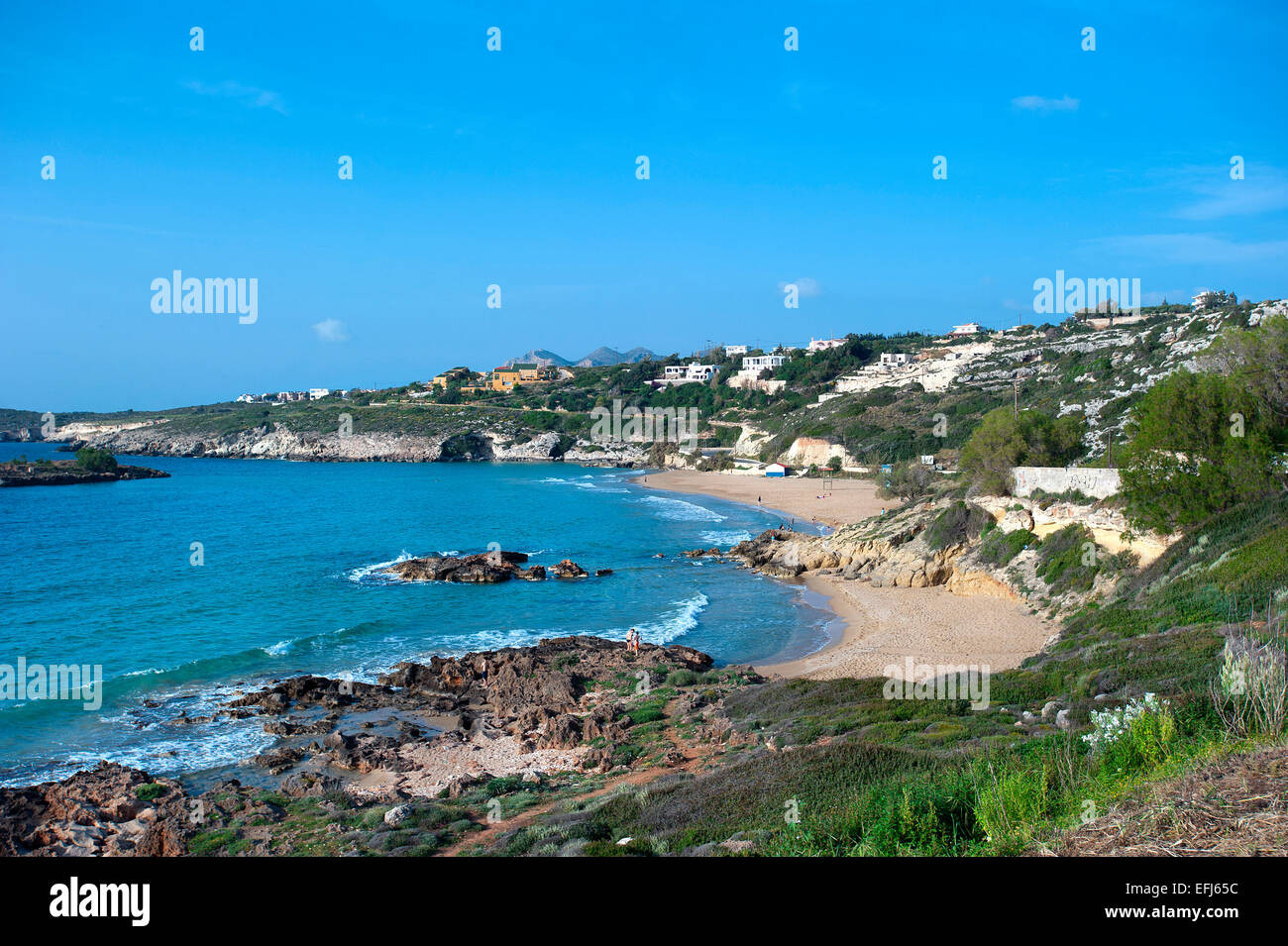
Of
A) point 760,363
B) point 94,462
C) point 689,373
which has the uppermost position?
point 760,363

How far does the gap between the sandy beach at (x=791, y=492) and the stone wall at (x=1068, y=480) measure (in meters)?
17.2

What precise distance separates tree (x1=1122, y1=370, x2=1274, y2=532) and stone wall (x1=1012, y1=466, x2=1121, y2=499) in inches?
86.3

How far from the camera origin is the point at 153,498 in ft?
196

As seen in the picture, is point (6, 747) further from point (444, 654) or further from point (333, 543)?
point (333, 543)

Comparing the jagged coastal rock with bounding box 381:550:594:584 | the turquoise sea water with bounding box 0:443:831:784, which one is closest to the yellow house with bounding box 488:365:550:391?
the turquoise sea water with bounding box 0:443:831:784

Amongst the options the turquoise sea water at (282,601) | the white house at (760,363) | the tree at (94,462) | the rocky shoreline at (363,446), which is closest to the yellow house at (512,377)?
the rocky shoreline at (363,446)

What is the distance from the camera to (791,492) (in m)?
59.1

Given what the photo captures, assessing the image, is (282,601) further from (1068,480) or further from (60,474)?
(60,474)

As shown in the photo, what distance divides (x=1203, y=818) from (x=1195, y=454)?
16893mm

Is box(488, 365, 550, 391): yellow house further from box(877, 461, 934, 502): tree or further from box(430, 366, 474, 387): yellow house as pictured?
box(877, 461, 934, 502): tree

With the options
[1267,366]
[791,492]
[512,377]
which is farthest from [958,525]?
[512,377]

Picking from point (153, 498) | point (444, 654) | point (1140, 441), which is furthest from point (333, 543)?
point (1140, 441)

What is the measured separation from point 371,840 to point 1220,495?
1799 centimetres

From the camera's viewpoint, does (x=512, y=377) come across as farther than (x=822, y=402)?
Yes
